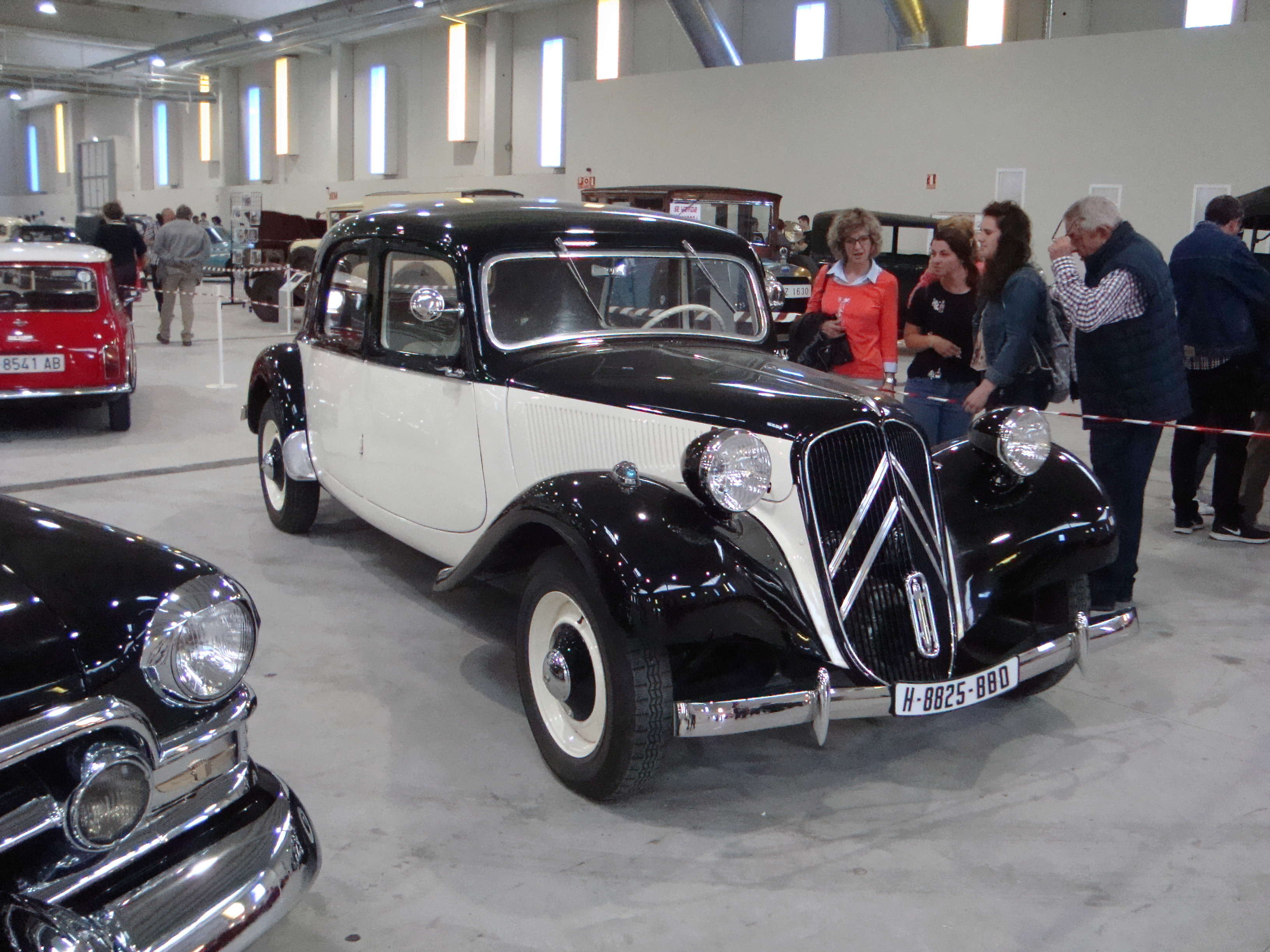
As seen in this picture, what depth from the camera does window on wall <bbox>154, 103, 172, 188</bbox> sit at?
31.8 m

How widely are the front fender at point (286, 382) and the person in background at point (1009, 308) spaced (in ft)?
9.52

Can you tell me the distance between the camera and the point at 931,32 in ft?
49.9

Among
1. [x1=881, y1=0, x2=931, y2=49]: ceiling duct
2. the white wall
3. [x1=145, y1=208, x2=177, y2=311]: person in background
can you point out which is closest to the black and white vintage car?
[x1=145, y1=208, x2=177, y2=311]: person in background

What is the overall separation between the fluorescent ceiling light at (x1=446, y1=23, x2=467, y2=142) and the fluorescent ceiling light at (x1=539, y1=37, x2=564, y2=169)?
182cm

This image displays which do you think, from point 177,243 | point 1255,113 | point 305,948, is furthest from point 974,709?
point 1255,113

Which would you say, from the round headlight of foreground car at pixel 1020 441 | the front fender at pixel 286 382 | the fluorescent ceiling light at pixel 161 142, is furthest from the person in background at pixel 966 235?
the fluorescent ceiling light at pixel 161 142

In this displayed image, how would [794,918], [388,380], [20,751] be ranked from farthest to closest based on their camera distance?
[388,380], [794,918], [20,751]

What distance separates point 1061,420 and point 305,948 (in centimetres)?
849

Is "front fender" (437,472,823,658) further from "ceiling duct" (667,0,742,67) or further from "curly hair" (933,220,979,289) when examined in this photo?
"ceiling duct" (667,0,742,67)

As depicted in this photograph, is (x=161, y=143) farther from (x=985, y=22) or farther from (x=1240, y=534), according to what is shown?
(x=1240, y=534)

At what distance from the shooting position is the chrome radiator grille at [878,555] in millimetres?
2805

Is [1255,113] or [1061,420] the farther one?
[1255,113]

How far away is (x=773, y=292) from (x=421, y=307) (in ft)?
5.16

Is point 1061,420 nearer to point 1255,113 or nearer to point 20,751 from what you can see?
point 1255,113
